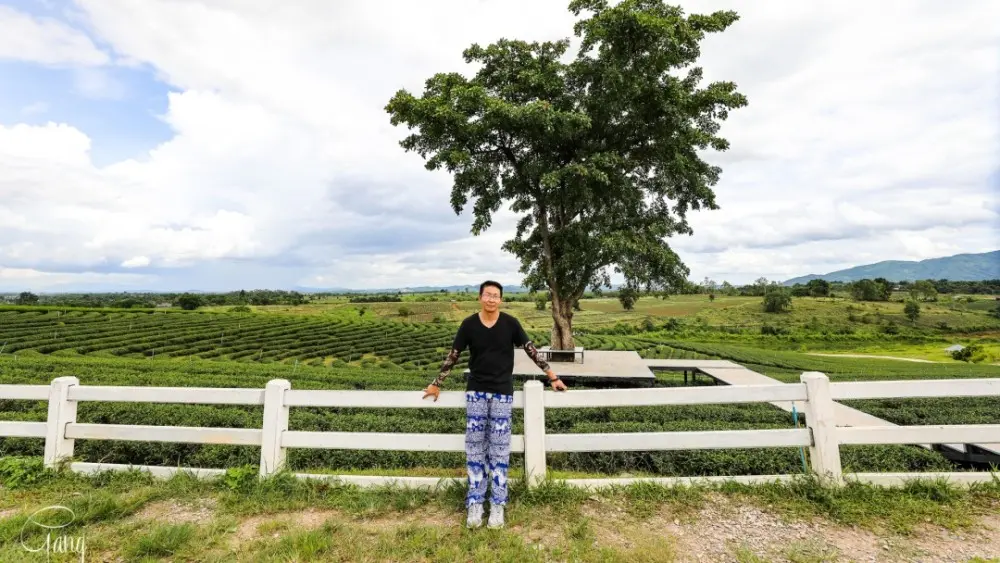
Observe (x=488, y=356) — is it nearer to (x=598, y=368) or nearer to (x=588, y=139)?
(x=598, y=368)

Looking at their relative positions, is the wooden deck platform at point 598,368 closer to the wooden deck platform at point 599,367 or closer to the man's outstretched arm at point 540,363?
the wooden deck platform at point 599,367

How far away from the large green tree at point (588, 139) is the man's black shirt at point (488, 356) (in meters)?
9.85

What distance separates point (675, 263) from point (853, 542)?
11.4 metres

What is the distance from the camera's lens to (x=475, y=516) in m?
3.62

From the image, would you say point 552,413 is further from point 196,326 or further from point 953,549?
point 196,326

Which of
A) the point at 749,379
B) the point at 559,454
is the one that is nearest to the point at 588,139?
the point at 749,379

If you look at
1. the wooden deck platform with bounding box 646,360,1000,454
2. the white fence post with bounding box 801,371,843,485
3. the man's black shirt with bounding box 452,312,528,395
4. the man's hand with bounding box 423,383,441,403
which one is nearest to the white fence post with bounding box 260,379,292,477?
the man's hand with bounding box 423,383,441,403

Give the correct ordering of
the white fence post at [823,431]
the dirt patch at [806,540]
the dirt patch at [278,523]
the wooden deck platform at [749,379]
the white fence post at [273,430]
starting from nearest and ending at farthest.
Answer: the dirt patch at [806,540], the dirt patch at [278,523], the white fence post at [823,431], the white fence post at [273,430], the wooden deck platform at [749,379]

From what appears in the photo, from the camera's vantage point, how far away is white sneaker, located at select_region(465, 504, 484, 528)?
11.8ft

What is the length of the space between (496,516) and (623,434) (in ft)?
4.93

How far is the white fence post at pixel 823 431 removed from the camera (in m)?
4.11

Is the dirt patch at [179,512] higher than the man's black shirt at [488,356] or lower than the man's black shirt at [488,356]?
lower

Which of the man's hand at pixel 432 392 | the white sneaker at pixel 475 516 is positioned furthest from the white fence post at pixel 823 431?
the man's hand at pixel 432 392

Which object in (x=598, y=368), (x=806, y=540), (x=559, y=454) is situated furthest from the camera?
(x=598, y=368)
